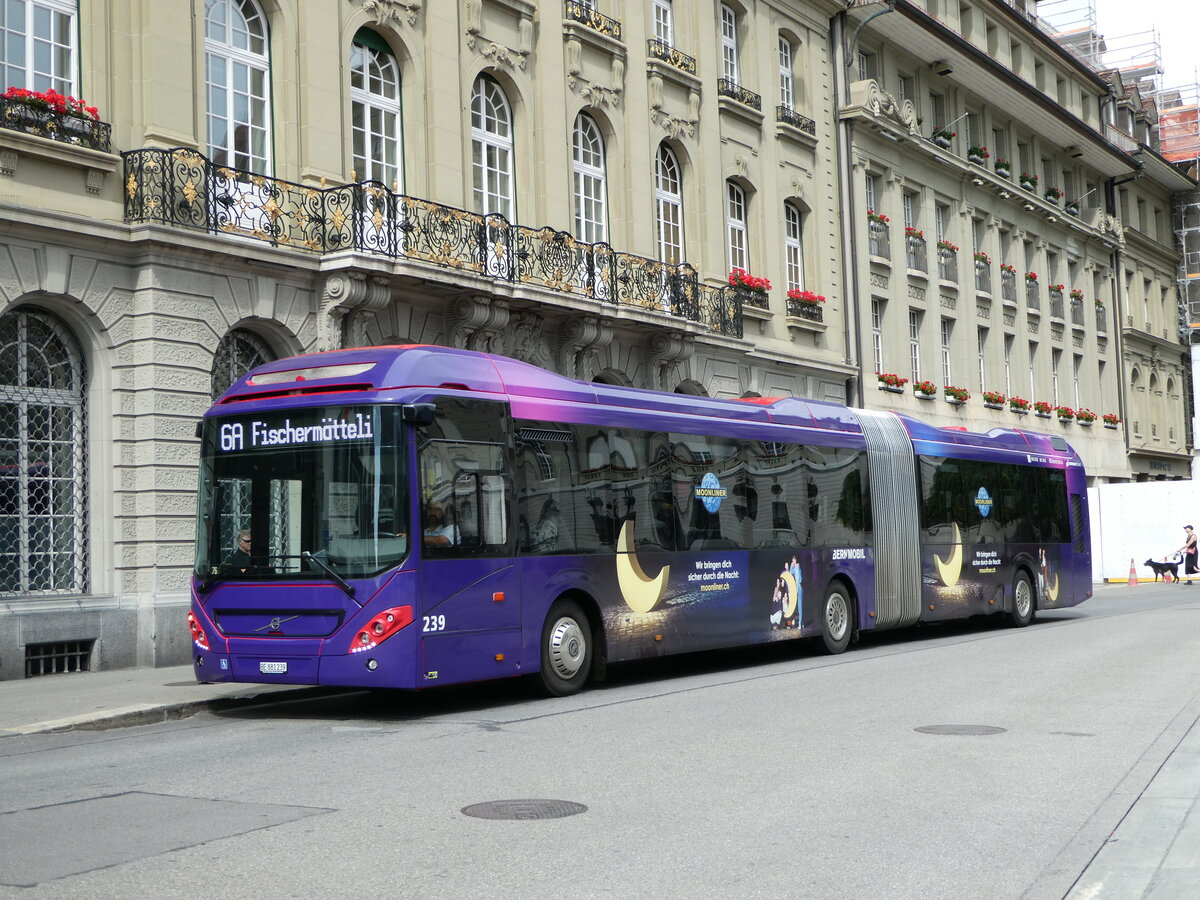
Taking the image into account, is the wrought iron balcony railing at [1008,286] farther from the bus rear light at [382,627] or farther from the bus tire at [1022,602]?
the bus rear light at [382,627]

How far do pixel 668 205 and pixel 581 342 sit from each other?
5.76 metres

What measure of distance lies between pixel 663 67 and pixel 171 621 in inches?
605

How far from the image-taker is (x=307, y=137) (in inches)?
805

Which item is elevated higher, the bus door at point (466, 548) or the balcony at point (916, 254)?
the balcony at point (916, 254)

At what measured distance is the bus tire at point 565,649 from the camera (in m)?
13.8

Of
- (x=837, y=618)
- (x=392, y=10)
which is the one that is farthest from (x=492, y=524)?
(x=392, y=10)

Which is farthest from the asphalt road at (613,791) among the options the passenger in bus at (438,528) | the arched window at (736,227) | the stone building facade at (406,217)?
the arched window at (736,227)

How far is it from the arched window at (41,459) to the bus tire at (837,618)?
9.02m

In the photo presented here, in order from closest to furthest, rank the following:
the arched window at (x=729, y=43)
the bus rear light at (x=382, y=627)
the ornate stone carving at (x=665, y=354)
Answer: the bus rear light at (x=382, y=627) < the ornate stone carving at (x=665, y=354) < the arched window at (x=729, y=43)

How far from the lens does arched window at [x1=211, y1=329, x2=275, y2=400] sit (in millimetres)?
19234

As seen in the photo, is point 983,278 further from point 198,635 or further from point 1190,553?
point 198,635

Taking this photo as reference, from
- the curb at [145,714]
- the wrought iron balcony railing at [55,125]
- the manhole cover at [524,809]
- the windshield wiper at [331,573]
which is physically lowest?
the manhole cover at [524,809]

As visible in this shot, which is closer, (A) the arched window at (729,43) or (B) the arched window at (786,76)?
(A) the arched window at (729,43)

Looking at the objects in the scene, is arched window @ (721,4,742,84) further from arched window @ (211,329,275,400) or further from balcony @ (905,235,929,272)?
arched window @ (211,329,275,400)
